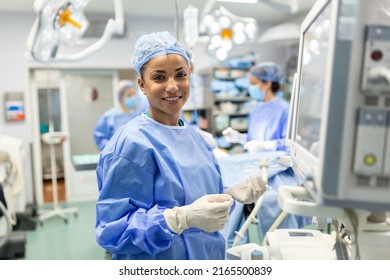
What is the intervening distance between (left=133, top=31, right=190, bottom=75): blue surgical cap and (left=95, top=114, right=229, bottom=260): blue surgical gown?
0.19 meters

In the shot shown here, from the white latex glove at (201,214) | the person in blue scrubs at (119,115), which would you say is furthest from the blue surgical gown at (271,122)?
the white latex glove at (201,214)

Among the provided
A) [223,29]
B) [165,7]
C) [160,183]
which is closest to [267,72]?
[223,29]

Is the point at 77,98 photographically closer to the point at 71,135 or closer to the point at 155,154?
the point at 71,135

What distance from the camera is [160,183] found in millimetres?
1002

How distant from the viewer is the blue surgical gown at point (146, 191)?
0.96m

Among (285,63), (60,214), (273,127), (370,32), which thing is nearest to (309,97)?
(370,32)

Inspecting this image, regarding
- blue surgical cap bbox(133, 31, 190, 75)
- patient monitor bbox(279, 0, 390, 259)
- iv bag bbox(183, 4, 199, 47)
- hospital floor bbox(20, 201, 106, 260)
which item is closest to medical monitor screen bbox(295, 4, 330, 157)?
patient monitor bbox(279, 0, 390, 259)

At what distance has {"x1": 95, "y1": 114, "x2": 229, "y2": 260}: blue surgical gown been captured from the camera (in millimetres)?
957

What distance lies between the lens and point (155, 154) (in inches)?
39.3

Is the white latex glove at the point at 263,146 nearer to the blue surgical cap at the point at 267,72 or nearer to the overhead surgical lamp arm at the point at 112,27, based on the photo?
the blue surgical cap at the point at 267,72

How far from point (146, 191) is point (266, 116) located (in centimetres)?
195

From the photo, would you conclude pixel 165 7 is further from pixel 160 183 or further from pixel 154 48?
pixel 160 183

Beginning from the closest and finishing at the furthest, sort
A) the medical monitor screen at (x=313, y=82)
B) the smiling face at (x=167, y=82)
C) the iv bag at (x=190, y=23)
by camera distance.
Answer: the medical monitor screen at (x=313, y=82)
the smiling face at (x=167, y=82)
the iv bag at (x=190, y=23)

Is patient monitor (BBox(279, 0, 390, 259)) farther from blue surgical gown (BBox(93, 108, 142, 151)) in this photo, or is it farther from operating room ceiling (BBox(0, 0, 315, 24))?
blue surgical gown (BBox(93, 108, 142, 151))
